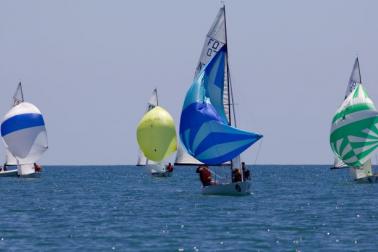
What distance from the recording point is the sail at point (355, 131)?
71.2m

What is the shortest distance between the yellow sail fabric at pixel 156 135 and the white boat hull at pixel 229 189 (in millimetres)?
38623

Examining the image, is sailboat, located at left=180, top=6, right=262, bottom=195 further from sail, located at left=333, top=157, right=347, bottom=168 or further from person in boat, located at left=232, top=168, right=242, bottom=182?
sail, located at left=333, top=157, right=347, bottom=168

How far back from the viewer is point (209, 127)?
55.2 metres

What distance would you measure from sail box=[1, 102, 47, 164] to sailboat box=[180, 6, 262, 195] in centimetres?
3694

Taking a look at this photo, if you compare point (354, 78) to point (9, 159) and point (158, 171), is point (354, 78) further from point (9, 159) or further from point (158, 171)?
point (9, 159)

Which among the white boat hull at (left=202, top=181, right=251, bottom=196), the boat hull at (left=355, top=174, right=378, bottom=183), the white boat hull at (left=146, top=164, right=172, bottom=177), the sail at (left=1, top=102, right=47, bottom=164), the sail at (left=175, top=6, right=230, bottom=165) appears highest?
the sail at (left=175, top=6, right=230, bottom=165)

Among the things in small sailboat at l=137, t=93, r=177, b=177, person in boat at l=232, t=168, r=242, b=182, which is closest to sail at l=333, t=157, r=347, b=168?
small sailboat at l=137, t=93, r=177, b=177

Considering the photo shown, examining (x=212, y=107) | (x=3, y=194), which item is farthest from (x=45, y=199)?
(x=212, y=107)

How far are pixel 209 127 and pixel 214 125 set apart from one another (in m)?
0.30

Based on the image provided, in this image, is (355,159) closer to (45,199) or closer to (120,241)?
(45,199)

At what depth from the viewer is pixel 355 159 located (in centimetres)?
7244

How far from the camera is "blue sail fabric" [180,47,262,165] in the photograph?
55.1m

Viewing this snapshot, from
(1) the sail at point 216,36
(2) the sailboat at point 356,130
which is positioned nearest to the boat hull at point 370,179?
(2) the sailboat at point 356,130

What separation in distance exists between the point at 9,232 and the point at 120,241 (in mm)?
5622
